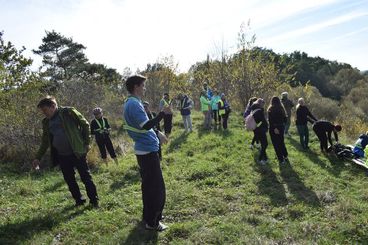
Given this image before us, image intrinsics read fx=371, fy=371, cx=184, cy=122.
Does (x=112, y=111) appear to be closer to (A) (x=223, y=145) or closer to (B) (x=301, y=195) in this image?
(A) (x=223, y=145)

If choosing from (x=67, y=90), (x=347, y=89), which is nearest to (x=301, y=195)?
(x=67, y=90)

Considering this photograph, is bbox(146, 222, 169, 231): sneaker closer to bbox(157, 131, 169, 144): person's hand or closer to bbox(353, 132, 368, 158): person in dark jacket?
bbox(157, 131, 169, 144): person's hand

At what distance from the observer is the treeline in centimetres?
1240

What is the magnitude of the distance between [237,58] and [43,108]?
1728 cm

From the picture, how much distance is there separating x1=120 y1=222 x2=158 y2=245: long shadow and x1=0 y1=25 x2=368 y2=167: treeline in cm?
758

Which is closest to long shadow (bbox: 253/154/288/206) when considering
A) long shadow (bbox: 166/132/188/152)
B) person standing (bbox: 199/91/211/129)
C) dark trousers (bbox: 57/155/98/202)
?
dark trousers (bbox: 57/155/98/202)

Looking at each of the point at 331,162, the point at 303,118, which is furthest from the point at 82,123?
the point at 303,118

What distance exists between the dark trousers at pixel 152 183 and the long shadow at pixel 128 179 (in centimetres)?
295

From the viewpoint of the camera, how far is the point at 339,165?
32.2ft

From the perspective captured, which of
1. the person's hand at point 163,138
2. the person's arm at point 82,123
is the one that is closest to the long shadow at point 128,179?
the person's arm at point 82,123

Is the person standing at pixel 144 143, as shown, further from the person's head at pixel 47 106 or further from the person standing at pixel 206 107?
the person standing at pixel 206 107

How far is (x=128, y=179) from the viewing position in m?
8.95

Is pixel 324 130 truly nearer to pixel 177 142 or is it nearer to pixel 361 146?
pixel 361 146

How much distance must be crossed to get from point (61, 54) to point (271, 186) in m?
32.3
